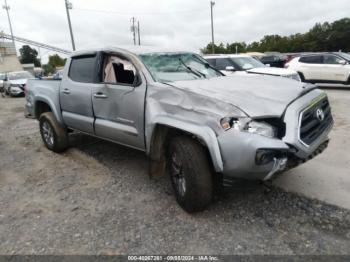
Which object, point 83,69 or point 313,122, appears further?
point 83,69

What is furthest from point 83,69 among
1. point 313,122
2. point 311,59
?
point 311,59

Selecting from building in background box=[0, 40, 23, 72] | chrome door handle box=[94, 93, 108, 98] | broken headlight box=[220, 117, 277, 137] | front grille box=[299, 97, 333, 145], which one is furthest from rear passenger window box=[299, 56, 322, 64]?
building in background box=[0, 40, 23, 72]

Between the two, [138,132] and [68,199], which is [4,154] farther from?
[138,132]

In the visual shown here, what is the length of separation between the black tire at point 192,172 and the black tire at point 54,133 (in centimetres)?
295

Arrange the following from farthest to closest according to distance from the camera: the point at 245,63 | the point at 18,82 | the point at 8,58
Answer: the point at 8,58 < the point at 18,82 < the point at 245,63

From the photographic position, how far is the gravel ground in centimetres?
289

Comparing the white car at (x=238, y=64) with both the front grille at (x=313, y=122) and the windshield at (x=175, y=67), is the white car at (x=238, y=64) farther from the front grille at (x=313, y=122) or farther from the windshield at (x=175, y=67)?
the front grille at (x=313, y=122)

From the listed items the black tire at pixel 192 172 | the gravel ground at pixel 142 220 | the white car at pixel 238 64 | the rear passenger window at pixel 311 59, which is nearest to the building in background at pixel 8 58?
the rear passenger window at pixel 311 59

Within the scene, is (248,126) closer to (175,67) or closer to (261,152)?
(261,152)

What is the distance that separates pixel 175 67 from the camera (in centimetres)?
418

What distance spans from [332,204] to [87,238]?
2.50 m

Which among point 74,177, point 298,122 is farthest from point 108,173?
point 298,122

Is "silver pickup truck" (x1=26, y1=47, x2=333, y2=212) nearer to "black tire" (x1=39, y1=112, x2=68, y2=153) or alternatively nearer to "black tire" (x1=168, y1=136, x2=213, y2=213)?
"black tire" (x1=168, y1=136, x2=213, y2=213)

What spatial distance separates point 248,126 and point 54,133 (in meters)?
3.87
